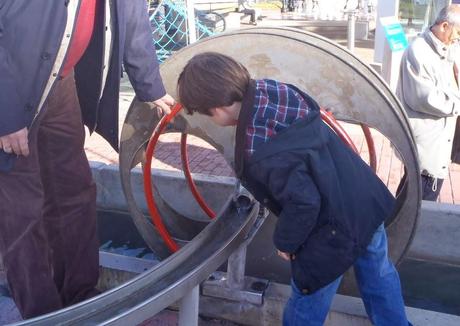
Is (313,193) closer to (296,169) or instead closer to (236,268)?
(296,169)

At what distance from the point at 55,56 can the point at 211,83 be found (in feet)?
2.25

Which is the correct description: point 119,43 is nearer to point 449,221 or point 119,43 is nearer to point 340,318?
point 340,318

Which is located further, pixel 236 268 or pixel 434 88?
pixel 434 88

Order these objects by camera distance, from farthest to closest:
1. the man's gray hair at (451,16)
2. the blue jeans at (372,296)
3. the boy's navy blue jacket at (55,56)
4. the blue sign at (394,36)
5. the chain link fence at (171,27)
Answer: the chain link fence at (171,27) → the blue sign at (394,36) → the man's gray hair at (451,16) → the blue jeans at (372,296) → the boy's navy blue jacket at (55,56)

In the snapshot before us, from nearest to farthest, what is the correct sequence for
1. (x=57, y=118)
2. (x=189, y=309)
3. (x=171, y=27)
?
(x=189, y=309)
(x=57, y=118)
(x=171, y=27)

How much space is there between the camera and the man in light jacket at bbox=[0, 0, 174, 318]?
2160 mm

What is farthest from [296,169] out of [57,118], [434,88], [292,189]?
[434,88]

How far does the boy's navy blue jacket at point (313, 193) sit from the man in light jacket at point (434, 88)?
1459 mm

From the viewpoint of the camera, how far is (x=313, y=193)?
199cm

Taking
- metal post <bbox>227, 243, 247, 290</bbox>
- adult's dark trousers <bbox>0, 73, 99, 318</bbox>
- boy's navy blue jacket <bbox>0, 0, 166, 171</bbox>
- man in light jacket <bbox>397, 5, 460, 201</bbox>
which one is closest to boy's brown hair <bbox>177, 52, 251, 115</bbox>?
boy's navy blue jacket <bbox>0, 0, 166, 171</bbox>

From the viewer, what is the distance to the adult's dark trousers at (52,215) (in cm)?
241

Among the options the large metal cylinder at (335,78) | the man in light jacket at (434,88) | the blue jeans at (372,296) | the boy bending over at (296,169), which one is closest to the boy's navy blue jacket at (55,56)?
the large metal cylinder at (335,78)

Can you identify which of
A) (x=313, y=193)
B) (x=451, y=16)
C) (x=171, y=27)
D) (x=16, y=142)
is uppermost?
(x=451, y=16)

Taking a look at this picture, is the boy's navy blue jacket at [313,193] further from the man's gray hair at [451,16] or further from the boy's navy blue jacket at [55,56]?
the man's gray hair at [451,16]
